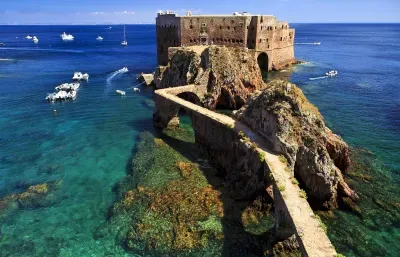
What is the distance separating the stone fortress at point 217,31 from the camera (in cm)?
6869

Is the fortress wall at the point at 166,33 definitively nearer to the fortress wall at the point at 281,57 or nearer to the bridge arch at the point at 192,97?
the bridge arch at the point at 192,97

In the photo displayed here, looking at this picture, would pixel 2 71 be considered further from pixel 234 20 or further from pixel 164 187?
pixel 164 187

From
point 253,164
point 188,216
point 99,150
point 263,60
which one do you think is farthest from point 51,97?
point 263,60

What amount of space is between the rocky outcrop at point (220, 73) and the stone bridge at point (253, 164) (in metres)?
6.59

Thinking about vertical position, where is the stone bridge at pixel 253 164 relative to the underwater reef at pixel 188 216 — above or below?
above

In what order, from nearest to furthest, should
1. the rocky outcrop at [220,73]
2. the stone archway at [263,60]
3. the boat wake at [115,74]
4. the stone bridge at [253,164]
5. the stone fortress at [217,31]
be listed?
the stone bridge at [253,164] < the rocky outcrop at [220,73] < the stone fortress at [217,31] < the boat wake at [115,74] < the stone archway at [263,60]

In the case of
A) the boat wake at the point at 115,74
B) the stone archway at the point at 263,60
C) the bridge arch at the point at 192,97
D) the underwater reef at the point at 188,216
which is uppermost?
the stone archway at the point at 263,60

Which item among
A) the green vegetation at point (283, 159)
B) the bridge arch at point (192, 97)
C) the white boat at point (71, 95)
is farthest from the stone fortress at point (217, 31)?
the green vegetation at point (283, 159)

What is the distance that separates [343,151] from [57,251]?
86.0 feet

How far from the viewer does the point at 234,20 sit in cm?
6931

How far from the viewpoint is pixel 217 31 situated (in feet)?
229

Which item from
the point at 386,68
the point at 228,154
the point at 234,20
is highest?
the point at 234,20

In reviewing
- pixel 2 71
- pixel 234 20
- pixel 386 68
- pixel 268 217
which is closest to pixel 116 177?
pixel 268 217

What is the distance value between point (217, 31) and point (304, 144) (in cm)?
4939
